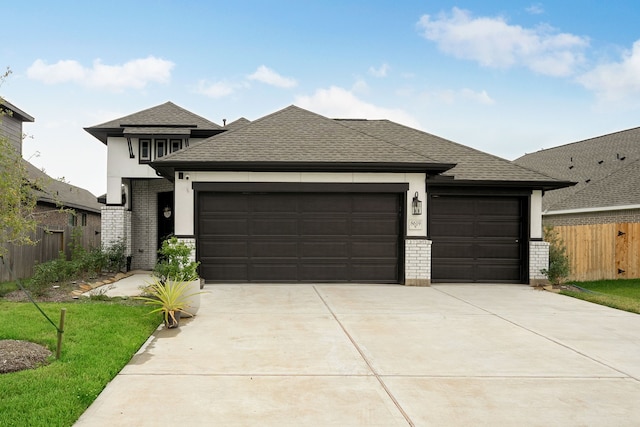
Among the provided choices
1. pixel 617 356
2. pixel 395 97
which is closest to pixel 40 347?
pixel 617 356

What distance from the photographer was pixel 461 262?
1307cm

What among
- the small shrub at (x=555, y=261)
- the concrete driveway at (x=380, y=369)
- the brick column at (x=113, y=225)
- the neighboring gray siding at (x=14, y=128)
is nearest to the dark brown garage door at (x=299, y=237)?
the concrete driveway at (x=380, y=369)

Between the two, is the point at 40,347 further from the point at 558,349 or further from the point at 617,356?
the point at 617,356

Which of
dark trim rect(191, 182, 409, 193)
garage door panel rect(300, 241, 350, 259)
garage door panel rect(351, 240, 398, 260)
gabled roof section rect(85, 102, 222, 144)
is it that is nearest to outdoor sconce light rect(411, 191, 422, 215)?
dark trim rect(191, 182, 409, 193)

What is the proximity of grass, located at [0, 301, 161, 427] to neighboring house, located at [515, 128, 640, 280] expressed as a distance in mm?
13144

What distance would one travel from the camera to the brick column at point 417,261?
1219 cm

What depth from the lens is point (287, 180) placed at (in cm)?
1212

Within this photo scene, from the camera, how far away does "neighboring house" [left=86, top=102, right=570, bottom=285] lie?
11984 mm

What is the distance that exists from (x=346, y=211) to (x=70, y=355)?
8.05 metres

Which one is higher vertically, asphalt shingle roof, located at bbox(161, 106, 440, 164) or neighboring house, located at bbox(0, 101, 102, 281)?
asphalt shingle roof, located at bbox(161, 106, 440, 164)

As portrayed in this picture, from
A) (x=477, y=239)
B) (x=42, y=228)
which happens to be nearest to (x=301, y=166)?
(x=477, y=239)

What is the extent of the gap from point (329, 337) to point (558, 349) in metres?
3.08

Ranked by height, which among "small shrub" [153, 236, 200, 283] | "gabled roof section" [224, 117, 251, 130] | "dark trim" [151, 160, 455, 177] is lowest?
"small shrub" [153, 236, 200, 283]

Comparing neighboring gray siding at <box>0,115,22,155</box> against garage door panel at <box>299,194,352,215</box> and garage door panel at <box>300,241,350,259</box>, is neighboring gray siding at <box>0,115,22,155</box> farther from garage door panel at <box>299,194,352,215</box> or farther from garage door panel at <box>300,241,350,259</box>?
garage door panel at <box>300,241,350,259</box>
